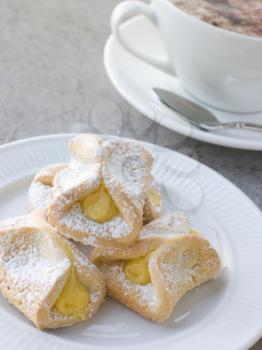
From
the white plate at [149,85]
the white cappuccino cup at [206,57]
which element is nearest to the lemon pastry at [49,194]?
the white plate at [149,85]

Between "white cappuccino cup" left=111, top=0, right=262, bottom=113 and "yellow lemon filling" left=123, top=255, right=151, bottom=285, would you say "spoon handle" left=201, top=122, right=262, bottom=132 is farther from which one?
"yellow lemon filling" left=123, top=255, right=151, bottom=285

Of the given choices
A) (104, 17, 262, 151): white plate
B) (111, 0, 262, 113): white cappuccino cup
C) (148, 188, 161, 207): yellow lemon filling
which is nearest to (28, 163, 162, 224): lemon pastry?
(148, 188, 161, 207): yellow lemon filling

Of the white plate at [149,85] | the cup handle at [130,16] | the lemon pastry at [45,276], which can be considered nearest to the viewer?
the lemon pastry at [45,276]

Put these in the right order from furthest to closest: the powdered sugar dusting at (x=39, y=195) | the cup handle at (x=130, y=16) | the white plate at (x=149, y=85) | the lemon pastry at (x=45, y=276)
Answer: the cup handle at (x=130, y=16)
the white plate at (x=149, y=85)
the powdered sugar dusting at (x=39, y=195)
the lemon pastry at (x=45, y=276)

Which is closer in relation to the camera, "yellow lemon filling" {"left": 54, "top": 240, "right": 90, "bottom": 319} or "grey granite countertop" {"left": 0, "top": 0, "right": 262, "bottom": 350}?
"yellow lemon filling" {"left": 54, "top": 240, "right": 90, "bottom": 319}

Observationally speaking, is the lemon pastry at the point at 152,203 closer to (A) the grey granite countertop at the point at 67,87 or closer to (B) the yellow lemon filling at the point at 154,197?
(B) the yellow lemon filling at the point at 154,197

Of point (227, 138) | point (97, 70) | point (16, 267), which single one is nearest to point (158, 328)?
point (16, 267)
